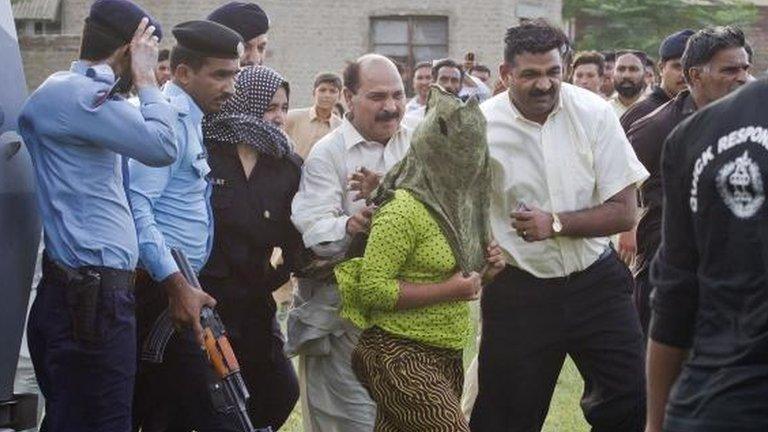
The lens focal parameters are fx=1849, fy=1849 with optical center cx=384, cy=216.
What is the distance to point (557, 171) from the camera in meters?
7.24

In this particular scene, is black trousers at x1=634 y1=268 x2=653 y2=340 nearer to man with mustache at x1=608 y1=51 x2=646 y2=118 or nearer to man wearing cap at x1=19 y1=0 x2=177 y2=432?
man wearing cap at x1=19 y1=0 x2=177 y2=432

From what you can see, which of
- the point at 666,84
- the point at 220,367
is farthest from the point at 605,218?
the point at 666,84

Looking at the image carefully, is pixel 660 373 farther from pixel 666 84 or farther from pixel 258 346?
pixel 666 84

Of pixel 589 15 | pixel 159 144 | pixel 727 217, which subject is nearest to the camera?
pixel 727 217

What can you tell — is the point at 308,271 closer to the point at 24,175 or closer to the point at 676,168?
the point at 24,175

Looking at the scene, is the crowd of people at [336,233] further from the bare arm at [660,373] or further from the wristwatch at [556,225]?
the bare arm at [660,373]

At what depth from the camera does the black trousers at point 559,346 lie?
7238 mm

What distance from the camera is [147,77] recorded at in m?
6.30

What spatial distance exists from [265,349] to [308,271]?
1.20 ft

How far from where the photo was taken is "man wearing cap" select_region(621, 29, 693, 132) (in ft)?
31.2

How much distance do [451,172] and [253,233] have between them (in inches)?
42.9

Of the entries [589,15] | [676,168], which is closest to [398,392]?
[676,168]

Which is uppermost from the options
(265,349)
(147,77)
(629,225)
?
(147,77)

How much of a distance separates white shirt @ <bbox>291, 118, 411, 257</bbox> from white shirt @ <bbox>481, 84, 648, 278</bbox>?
1.53 ft
